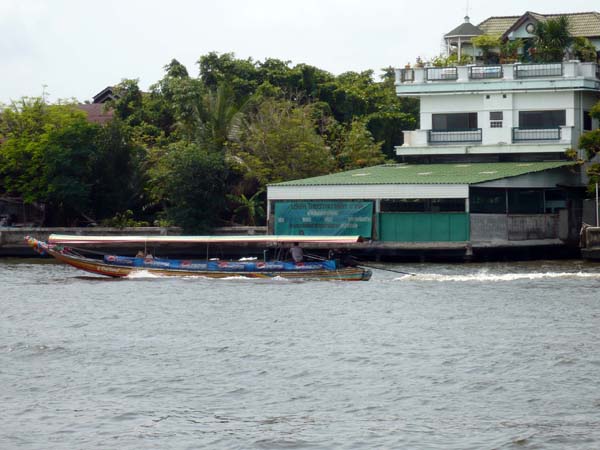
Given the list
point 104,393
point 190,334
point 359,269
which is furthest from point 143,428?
point 359,269

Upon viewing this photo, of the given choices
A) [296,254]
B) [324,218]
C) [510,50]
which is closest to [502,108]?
[510,50]

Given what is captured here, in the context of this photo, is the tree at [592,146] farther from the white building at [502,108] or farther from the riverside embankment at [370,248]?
the riverside embankment at [370,248]

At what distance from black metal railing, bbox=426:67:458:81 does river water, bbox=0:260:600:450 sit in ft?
59.5

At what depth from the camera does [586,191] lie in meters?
51.8

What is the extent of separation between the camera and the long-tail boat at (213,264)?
39469 millimetres

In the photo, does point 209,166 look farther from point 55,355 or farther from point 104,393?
point 104,393

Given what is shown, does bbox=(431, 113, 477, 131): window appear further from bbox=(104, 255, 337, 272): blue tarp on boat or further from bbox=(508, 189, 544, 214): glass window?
bbox=(104, 255, 337, 272): blue tarp on boat

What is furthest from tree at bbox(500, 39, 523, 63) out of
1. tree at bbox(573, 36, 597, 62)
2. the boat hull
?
the boat hull

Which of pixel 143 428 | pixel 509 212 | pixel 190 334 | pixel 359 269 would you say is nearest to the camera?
pixel 143 428

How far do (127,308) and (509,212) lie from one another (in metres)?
20.3

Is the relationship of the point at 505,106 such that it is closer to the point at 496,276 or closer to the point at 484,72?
the point at 484,72

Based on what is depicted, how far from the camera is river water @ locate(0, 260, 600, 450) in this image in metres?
18.2

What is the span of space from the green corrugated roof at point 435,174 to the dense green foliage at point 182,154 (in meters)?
4.47

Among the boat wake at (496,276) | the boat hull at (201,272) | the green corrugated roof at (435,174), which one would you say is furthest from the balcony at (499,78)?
the boat hull at (201,272)
